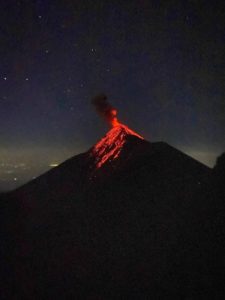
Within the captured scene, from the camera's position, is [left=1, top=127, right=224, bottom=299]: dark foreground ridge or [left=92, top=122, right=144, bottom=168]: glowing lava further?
[left=92, top=122, right=144, bottom=168]: glowing lava

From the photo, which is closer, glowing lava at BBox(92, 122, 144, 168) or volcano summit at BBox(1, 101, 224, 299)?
volcano summit at BBox(1, 101, 224, 299)

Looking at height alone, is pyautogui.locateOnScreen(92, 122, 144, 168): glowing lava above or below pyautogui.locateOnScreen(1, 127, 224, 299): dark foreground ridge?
above

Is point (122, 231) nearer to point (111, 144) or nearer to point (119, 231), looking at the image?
point (119, 231)

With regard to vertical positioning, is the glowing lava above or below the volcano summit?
above

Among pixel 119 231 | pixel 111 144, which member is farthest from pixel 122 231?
pixel 111 144

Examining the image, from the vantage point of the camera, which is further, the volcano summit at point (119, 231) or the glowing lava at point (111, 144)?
the glowing lava at point (111, 144)

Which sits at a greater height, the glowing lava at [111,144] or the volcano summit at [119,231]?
the glowing lava at [111,144]
